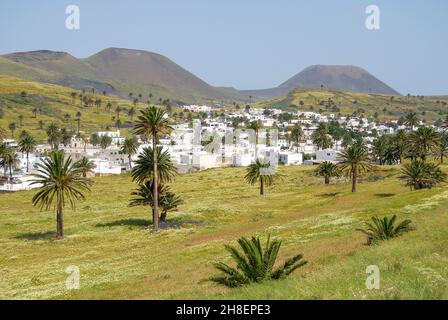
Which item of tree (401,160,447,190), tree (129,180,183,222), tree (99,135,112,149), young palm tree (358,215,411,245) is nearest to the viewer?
young palm tree (358,215,411,245)

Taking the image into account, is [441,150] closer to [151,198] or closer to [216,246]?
[151,198]

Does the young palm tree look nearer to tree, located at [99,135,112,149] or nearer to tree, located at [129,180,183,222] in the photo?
tree, located at [129,180,183,222]

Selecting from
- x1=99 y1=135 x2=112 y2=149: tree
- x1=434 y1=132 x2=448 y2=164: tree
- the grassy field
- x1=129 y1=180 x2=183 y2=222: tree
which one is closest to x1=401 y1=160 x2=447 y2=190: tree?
the grassy field

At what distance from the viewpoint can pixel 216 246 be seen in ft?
131

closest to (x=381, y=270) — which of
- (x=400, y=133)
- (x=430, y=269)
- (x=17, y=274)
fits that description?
(x=430, y=269)

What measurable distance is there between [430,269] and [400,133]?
4202 inches

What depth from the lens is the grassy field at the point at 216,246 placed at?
1831 centimetres

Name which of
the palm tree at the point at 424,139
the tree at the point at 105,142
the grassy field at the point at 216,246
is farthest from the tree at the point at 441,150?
the tree at the point at 105,142

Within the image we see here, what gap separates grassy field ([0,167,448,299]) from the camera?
18.3 m

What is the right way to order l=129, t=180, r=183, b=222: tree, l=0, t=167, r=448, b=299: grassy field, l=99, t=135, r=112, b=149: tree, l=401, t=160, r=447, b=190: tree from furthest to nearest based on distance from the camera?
→ l=99, t=135, r=112, b=149: tree → l=401, t=160, r=447, b=190: tree → l=129, t=180, r=183, b=222: tree → l=0, t=167, r=448, b=299: grassy field

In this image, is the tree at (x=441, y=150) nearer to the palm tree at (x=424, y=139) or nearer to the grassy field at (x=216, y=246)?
the palm tree at (x=424, y=139)
